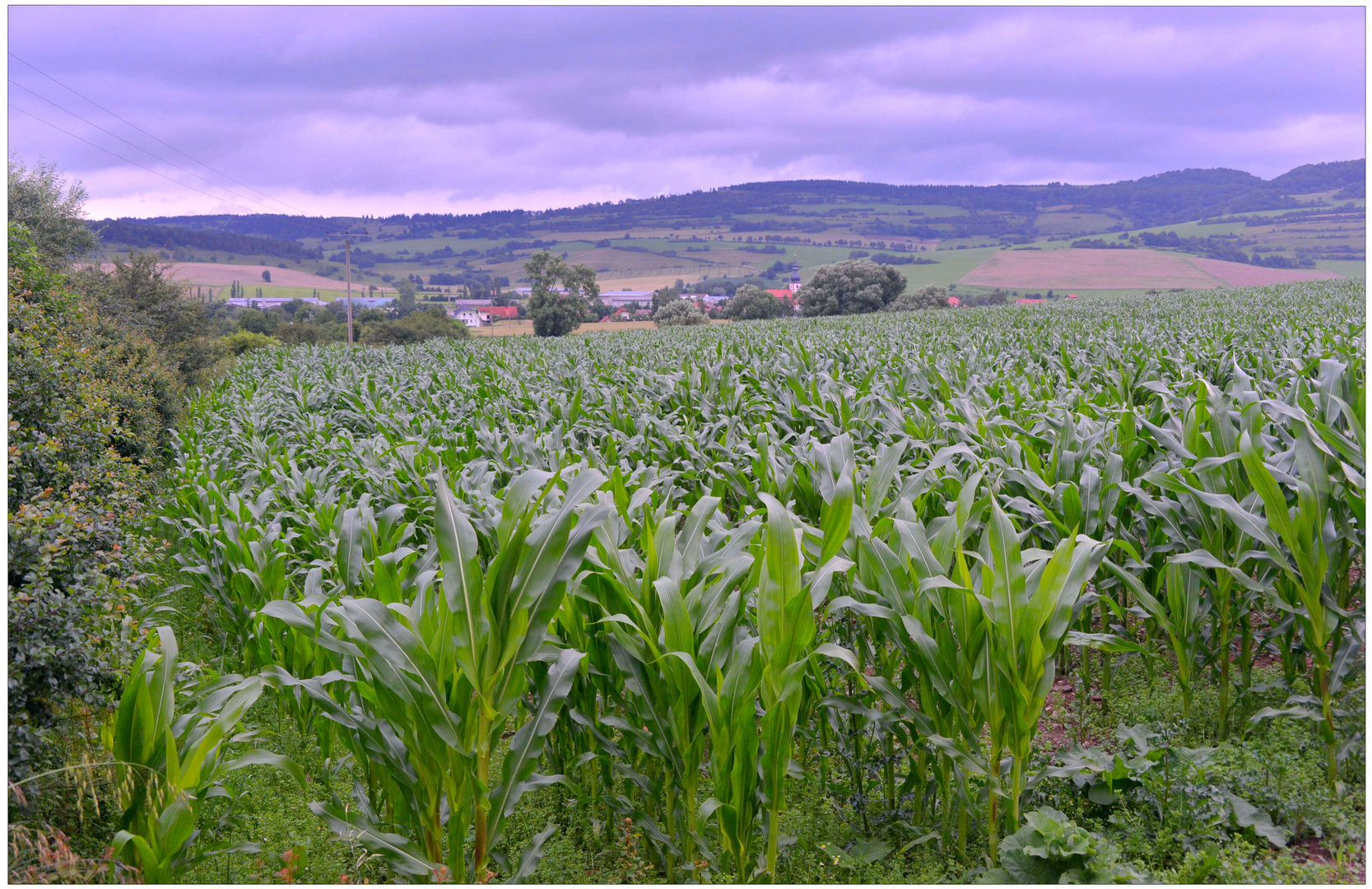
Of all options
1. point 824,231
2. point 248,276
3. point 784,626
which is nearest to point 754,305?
point 248,276

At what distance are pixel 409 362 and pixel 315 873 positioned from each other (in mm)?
17216

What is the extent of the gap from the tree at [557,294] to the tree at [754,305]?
13403 millimetres

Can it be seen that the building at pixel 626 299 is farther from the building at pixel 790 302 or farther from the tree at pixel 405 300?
the tree at pixel 405 300

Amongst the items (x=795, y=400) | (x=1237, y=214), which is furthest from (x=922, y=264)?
(x=795, y=400)

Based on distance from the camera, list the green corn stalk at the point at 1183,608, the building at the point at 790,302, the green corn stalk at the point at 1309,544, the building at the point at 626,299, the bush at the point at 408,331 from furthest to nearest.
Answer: the building at the point at 626,299
the building at the point at 790,302
the bush at the point at 408,331
the green corn stalk at the point at 1183,608
the green corn stalk at the point at 1309,544

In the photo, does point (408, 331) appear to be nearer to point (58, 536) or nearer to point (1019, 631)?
point (58, 536)

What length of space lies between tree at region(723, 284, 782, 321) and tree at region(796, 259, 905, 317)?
135 inches

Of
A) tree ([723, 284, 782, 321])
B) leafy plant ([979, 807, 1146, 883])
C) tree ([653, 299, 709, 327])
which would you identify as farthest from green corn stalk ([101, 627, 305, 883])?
tree ([723, 284, 782, 321])

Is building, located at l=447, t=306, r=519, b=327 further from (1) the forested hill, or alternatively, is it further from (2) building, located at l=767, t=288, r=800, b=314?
(1) the forested hill

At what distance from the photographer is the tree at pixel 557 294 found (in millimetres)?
65312

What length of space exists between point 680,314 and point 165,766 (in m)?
56.1

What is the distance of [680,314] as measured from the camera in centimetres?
5734

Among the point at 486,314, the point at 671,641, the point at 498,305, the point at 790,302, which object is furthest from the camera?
the point at 498,305

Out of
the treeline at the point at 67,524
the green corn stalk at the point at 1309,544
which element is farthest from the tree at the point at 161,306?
the green corn stalk at the point at 1309,544
